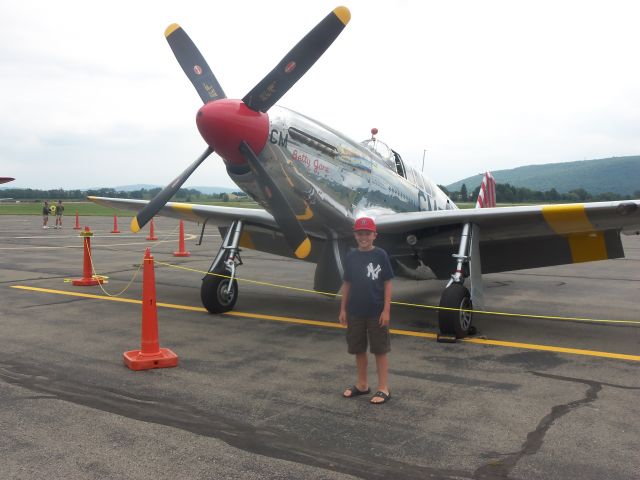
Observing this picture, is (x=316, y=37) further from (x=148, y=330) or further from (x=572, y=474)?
(x=572, y=474)

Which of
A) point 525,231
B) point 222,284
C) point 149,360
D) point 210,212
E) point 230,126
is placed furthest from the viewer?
point 210,212

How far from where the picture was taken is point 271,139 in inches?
233

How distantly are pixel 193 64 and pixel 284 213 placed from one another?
215cm

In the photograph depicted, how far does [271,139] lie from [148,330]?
2337 millimetres

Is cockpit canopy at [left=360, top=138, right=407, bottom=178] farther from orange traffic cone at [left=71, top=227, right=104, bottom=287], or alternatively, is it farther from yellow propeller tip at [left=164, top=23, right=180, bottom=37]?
orange traffic cone at [left=71, top=227, right=104, bottom=287]

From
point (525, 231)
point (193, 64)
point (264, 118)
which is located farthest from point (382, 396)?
point (193, 64)

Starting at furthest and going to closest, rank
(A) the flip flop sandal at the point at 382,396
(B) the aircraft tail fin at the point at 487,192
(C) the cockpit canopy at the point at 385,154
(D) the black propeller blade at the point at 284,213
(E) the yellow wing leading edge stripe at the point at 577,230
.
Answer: (B) the aircraft tail fin at the point at 487,192 < (C) the cockpit canopy at the point at 385,154 < (E) the yellow wing leading edge stripe at the point at 577,230 < (D) the black propeller blade at the point at 284,213 < (A) the flip flop sandal at the point at 382,396

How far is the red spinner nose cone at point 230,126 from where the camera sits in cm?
550

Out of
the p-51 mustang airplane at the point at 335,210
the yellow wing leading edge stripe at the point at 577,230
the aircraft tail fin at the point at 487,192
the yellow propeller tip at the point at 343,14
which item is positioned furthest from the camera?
the aircraft tail fin at the point at 487,192

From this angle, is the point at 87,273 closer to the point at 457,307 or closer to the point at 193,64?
the point at 193,64

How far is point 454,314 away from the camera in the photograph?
19.7 feet

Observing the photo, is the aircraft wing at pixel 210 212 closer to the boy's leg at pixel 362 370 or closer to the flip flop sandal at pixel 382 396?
the boy's leg at pixel 362 370

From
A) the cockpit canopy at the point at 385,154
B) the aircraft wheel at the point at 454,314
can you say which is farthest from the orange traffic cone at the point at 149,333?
the cockpit canopy at the point at 385,154

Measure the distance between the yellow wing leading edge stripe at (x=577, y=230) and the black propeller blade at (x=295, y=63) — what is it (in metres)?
3.08
